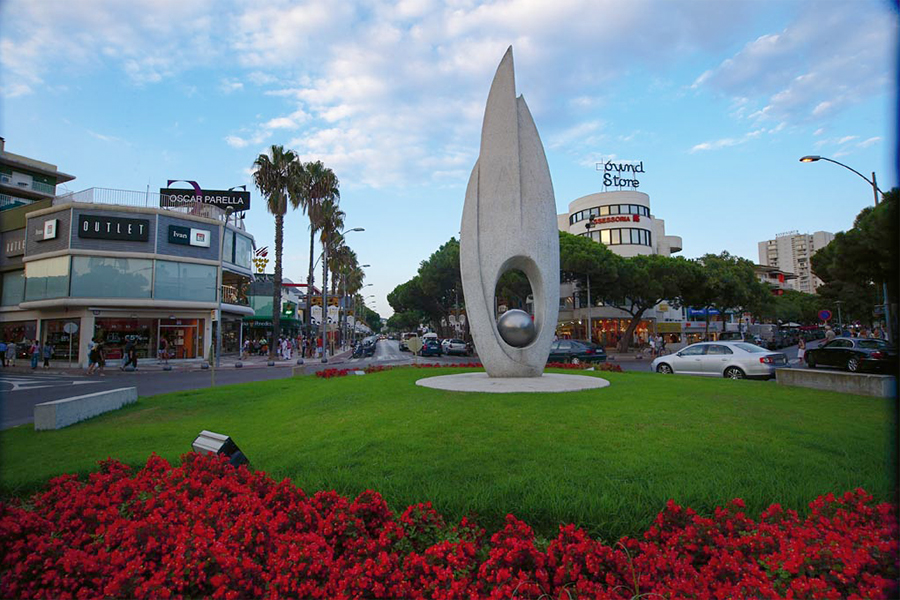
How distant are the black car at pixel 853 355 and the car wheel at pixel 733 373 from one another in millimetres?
5751

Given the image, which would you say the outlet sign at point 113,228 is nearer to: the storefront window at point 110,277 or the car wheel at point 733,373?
the storefront window at point 110,277

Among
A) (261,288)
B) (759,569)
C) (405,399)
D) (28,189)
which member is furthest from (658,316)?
(28,189)

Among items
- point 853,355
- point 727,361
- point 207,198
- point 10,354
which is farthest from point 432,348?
point 10,354

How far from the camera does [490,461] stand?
5.36 meters

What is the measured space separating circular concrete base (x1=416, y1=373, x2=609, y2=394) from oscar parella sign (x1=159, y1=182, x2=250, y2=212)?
3105 centimetres

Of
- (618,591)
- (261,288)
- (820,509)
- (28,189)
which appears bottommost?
(618,591)

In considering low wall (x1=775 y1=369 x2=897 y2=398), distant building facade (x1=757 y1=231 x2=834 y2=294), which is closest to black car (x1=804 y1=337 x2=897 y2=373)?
low wall (x1=775 y1=369 x2=897 y2=398)

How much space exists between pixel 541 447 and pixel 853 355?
20.4 meters

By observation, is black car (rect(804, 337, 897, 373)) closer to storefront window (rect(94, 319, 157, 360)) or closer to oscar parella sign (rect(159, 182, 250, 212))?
storefront window (rect(94, 319, 157, 360))

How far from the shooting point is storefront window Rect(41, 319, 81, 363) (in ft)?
97.8

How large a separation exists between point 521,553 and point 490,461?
206cm

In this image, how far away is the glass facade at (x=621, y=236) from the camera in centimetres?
5653

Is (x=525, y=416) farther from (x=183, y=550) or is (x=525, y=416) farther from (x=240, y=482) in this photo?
(x=183, y=550)

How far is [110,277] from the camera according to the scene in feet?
96.7
